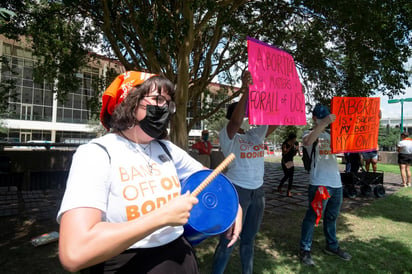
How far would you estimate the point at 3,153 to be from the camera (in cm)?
685

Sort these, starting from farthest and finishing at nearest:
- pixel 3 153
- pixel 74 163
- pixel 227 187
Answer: pixel 3 153, pixel 227 187, pixel 74 163

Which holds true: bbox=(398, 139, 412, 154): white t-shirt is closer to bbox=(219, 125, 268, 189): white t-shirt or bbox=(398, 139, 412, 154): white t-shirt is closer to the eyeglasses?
bbox=(219, 125, 268, 189): white t-shirt

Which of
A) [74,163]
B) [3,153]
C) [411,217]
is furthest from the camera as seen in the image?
[3,153]

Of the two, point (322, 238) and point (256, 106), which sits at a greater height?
point (256, 106)

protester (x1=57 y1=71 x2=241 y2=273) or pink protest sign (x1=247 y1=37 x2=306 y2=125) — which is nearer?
protester (x1=57 y1=71 x2=241 y2=273)

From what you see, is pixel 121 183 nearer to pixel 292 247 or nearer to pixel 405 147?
pixel 292 247

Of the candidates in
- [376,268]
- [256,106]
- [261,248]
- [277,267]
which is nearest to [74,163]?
[256,106]

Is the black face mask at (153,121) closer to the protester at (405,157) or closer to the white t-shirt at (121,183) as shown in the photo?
the white t-shirt at (121,183)

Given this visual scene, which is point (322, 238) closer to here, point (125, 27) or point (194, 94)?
point (194, 94)

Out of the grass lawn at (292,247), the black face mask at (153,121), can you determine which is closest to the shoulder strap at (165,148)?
the black face mask at (153,121)

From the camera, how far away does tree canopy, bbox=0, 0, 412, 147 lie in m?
4.65

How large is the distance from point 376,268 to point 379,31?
13.1ft

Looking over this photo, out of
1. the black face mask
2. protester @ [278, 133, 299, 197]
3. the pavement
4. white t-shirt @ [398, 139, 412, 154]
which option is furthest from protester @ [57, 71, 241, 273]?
white t-shirt @ [398, 139, 412, 154]

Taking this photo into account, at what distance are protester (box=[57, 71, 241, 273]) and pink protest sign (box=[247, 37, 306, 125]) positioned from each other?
4.00 ft
